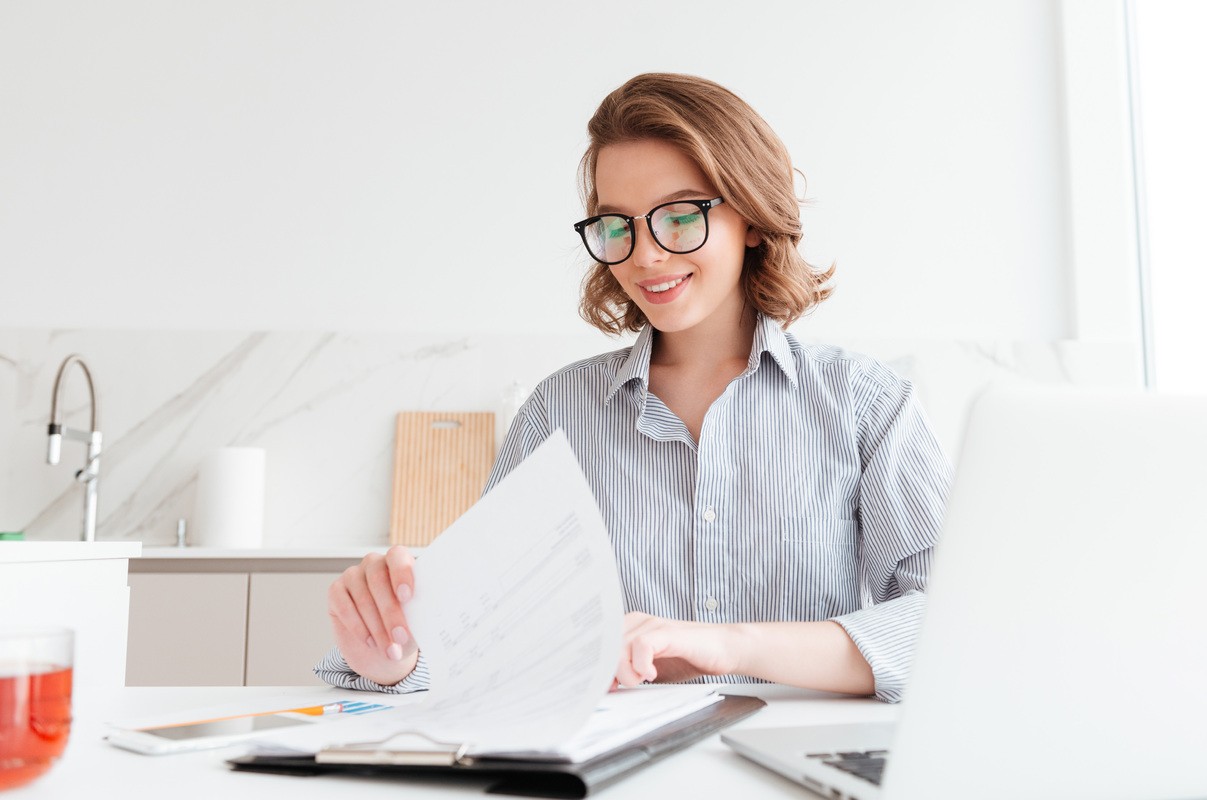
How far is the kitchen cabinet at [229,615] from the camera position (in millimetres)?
2484

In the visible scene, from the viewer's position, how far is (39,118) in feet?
10.3

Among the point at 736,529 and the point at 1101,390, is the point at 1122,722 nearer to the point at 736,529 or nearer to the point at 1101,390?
the point at 1101,390

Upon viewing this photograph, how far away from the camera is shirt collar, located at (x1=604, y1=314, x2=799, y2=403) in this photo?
4.53 feet

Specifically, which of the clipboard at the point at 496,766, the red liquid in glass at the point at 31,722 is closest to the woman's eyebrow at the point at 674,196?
the clipboard at the point at 496,766

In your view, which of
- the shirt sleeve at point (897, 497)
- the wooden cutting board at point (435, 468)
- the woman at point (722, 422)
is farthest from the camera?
the wooden cutting board at point (435, 468)

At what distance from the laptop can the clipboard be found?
13 centimetres

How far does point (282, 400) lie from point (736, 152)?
2038 mm

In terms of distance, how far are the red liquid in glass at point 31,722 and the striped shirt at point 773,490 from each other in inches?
31.5

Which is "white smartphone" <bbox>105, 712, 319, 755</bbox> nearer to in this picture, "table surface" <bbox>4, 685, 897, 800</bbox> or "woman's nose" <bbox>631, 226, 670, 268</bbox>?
"table surface" <bbox>4, 685, 897, 800</bbox>

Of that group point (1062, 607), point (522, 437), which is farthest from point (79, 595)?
point (1062, 607)

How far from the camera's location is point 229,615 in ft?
8.25

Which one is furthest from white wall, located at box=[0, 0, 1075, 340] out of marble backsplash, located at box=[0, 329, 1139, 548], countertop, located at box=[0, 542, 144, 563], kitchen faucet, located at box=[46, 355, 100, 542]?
countertop, located at box=[0, 542, 144, 563]

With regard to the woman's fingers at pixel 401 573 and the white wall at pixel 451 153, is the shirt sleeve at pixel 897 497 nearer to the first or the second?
the woman's fingers at pixel 401 573

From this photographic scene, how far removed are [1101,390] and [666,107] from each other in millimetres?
950
